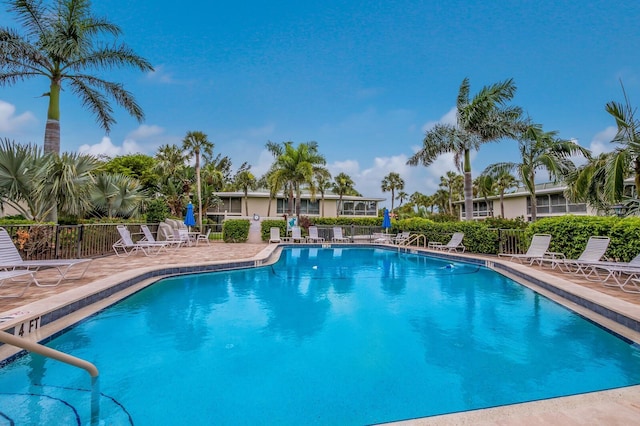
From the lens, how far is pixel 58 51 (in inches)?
383

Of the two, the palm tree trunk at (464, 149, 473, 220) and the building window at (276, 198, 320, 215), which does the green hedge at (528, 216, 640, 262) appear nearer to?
the palm tree trunk at (464, 149, 473, 220)

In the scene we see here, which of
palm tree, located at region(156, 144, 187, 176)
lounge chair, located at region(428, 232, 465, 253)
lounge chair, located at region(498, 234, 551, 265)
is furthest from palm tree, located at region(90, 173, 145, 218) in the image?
lounge chair, located at region(498, 234, 551, 265)

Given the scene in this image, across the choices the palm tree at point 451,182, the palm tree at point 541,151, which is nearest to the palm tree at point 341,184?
the palm tree at point 451,182

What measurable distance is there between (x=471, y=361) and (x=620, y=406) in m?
1.44

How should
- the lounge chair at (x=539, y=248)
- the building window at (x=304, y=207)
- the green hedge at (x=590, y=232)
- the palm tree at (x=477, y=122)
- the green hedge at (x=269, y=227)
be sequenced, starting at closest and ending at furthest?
the green hedge at (x=590, y=232), the lounge chair at (x=539, y=248), the palm tree at (x=477, y=122), the green hedge at (x=269, y=227), the building window at (x=304, y=207)

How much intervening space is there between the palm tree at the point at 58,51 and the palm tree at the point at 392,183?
4121 centimetres

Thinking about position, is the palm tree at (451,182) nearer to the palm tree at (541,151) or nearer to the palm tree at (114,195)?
the palm tree at (541,151)

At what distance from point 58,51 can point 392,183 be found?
44.0 metres

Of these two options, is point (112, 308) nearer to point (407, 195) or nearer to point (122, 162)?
point (122, 162)

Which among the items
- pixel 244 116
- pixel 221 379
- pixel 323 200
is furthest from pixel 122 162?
pixel 221 379

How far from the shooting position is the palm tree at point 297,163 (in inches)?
858

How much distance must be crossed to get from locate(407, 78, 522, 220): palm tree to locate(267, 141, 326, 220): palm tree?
28.8ft

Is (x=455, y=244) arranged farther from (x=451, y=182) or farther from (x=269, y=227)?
(x=451, y=182)

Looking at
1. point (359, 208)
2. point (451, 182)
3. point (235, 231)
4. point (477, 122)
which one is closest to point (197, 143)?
point (235, 231)
